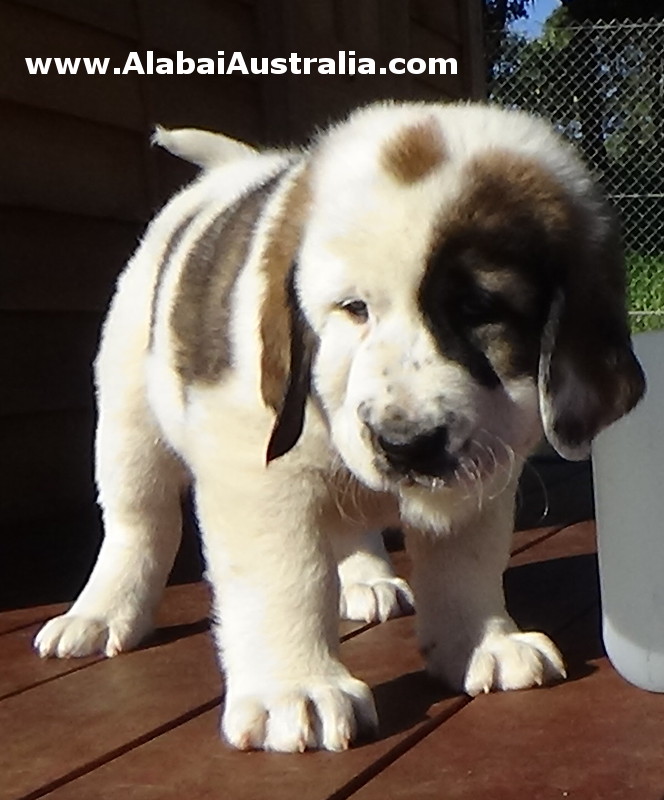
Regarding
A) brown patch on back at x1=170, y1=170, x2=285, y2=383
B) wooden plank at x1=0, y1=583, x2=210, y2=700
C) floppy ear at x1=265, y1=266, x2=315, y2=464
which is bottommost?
wooden plank at x1=0, y1=583, x2=210, y2=700

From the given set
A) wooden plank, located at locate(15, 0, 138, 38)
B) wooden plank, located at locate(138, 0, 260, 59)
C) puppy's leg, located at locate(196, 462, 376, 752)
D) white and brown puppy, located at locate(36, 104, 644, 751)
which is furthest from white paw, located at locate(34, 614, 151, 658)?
wooden plank, located at locate(138, 0, 260, 59)

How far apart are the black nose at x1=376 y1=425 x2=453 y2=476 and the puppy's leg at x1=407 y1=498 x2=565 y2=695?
539 mm

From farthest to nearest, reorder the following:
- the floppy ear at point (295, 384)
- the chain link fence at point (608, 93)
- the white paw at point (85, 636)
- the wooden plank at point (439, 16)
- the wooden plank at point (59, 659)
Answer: the chain link fence at point (608, 93) → the wooden plank at point (439, 16) → the white paw at point (85, 636) → the wooden plank at point (59, 659) → the floppy ear at point (295, 384)

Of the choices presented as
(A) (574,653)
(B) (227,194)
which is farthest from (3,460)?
(A) (574,653)

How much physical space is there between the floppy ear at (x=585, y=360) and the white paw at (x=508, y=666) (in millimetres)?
493

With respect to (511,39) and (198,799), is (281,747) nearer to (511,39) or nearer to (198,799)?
(198,799)

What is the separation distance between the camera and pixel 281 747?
2352mm

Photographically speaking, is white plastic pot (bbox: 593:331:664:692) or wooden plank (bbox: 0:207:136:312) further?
wooden plank (bbox: 0:207:136:312)

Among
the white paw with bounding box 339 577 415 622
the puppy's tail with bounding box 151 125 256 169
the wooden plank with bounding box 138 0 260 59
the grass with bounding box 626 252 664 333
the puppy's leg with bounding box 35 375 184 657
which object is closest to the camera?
the puppy's leg with bounding box 35 375 184 657

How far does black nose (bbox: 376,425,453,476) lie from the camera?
2188mm

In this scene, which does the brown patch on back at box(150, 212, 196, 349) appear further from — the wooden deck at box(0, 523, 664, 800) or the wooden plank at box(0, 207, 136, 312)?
the wooden plank at box(0, 207, 136, 312)

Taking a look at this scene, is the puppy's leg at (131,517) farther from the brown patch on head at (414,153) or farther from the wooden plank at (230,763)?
the brown patch on head at (414,153)

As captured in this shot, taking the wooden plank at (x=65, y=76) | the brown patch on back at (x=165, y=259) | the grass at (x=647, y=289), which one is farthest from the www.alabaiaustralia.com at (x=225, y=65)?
the grass at (x=647, y=289)

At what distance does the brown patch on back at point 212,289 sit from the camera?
2.70 m
